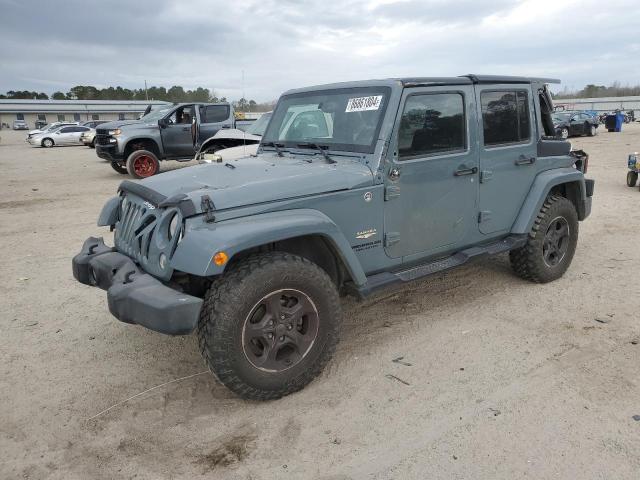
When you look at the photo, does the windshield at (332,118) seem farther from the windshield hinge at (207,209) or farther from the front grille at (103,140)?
the front grille at (103,140)

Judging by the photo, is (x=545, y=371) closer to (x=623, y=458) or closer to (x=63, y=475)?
(x=623, y=458)

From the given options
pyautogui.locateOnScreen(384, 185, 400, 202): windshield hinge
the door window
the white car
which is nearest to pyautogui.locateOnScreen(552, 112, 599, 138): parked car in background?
the door window

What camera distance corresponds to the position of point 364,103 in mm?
3688

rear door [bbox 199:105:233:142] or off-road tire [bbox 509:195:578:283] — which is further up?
rear door [bbox 199:105:233:142]

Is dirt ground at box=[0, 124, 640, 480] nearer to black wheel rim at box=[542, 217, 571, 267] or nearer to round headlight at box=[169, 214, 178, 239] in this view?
black wheel rim at box=[542, 217, 571, 267]

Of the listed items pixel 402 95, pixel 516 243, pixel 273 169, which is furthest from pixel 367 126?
pixel 516 243

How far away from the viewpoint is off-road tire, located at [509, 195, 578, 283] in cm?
464

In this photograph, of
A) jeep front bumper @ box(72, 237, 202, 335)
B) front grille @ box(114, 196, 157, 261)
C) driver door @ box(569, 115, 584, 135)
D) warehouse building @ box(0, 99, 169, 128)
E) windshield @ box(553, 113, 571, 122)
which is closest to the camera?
jeep front bumper @ box(72, 237, 202, 335)

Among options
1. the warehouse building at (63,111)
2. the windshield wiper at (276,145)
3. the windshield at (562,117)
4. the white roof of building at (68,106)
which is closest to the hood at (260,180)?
the windshield wiper at (276,145)

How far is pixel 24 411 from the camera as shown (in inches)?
120

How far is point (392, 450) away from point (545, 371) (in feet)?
4.38

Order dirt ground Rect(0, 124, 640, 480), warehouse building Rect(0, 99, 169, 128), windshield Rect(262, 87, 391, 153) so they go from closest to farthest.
→ 1. dirt ground Rect(0, 124, 640, 480)
2. windshield Rect(262, 87, 391, 153)
3. warehouse building Rect(0, 99, 169, 128)

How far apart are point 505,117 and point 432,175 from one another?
1.14 meters

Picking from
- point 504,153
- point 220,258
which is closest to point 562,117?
point 504,153
